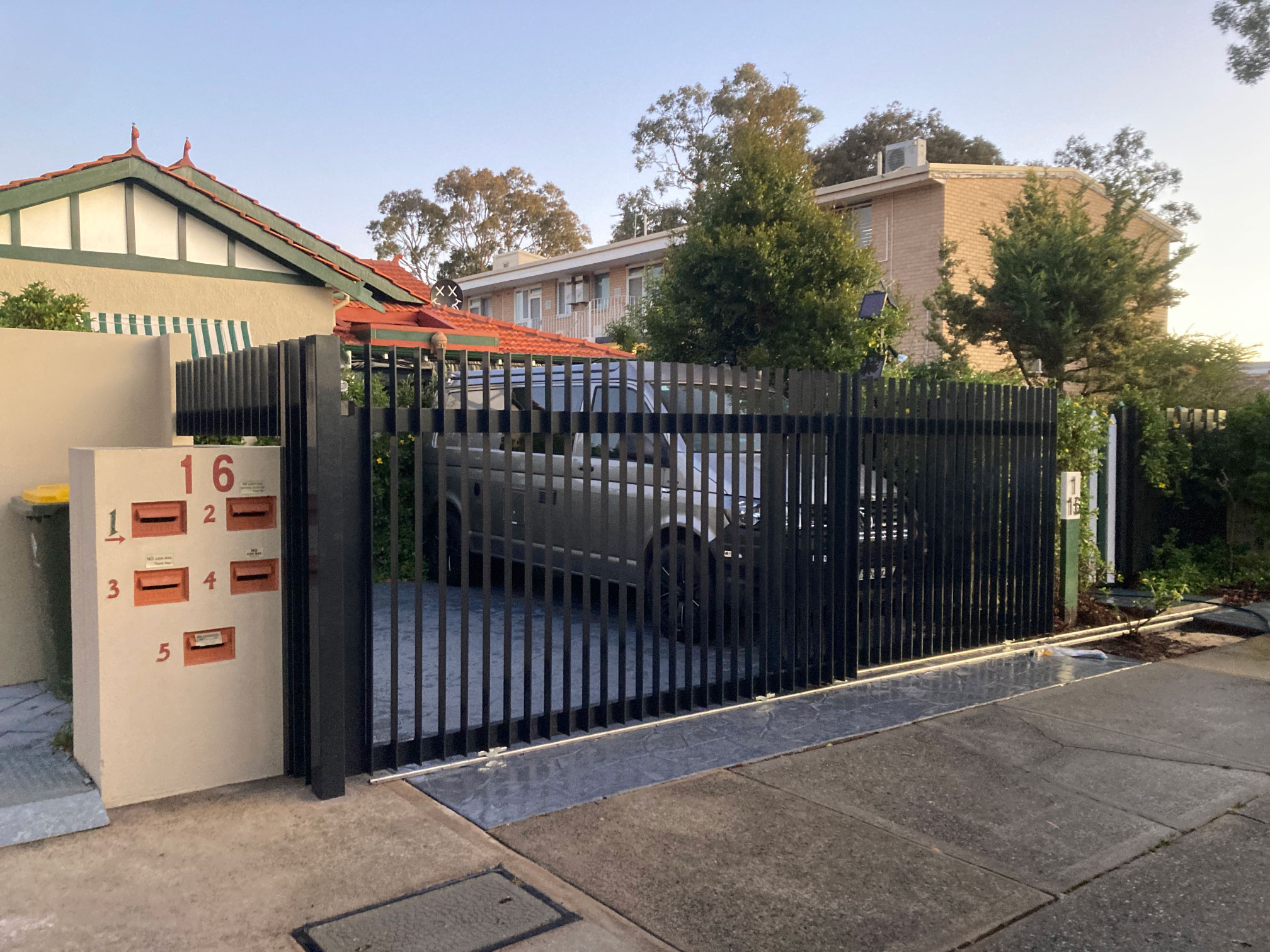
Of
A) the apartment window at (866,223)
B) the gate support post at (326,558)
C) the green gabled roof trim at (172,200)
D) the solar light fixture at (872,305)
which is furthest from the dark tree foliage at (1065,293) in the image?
the gate support post at (326,558)

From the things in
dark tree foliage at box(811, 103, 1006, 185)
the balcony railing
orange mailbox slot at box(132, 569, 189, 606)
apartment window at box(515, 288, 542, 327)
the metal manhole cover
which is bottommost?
the metal manhole cover

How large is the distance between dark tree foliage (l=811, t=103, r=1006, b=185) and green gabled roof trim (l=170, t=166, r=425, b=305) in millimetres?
32419

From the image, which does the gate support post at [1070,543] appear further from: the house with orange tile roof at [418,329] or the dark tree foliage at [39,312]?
the dark tree foliage at [39,312]

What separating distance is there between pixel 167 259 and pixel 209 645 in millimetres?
8239

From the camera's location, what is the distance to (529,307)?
127 ft

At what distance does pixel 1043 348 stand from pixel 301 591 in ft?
60.1

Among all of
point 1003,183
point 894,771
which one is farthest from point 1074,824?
point 1003,183

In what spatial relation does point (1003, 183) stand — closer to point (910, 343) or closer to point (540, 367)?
point (910, 343)

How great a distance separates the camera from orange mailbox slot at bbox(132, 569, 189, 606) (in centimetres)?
421

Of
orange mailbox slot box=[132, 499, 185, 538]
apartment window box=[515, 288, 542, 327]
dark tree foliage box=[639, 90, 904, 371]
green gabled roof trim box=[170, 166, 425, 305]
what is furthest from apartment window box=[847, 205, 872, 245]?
orange mailbox slot box=[132, 499, 185, 538]

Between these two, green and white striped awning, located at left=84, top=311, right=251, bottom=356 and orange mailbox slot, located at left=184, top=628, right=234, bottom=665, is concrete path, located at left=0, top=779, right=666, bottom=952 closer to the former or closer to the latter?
orange mailbox slot, located at left=184, top=628, right=234, bottom=665

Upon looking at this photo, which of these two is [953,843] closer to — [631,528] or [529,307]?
[631,528]

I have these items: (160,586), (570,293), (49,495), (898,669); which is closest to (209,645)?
(160,586)

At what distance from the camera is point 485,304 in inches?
1628
